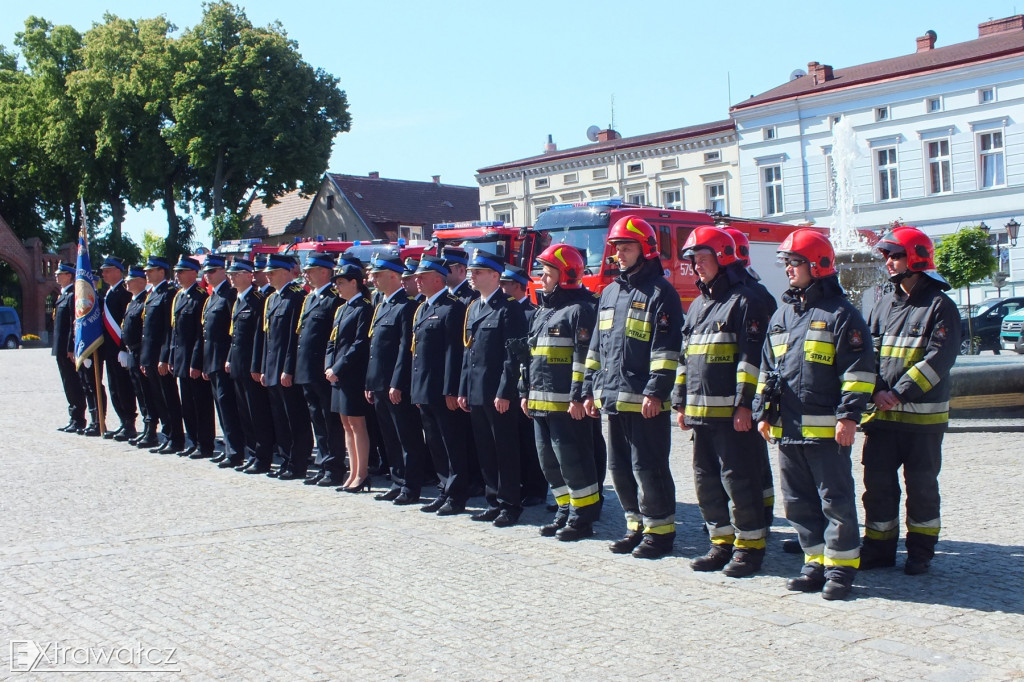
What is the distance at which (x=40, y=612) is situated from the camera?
6.13m

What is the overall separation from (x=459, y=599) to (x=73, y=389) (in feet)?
35.9

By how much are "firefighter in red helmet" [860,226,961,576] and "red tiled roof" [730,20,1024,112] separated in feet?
128

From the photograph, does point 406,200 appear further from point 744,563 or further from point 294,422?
point 744,563

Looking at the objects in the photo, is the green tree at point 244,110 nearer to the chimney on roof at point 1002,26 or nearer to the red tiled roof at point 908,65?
the red tiled roof at point 908,65

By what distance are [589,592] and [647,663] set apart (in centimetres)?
135

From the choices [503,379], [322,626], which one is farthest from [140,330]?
[322,626]

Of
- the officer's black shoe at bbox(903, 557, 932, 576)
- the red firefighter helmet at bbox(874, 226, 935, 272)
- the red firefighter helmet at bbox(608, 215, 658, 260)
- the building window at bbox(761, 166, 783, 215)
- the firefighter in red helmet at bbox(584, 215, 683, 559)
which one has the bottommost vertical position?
the officer's black shoe at bbox(903, 557, 932, 576)

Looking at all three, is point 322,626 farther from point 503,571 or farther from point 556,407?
point 556,407

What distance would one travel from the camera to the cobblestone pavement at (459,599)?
16.6ft

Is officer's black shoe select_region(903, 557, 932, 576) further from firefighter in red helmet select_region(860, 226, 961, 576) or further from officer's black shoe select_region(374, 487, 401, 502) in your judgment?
officer's black shoe select_region(374, 487, 401, 502)

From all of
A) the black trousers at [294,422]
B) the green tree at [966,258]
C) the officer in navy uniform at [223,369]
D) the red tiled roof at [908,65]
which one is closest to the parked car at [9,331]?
the red tiled roof at [908,65]

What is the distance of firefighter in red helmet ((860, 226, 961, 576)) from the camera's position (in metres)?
6.47

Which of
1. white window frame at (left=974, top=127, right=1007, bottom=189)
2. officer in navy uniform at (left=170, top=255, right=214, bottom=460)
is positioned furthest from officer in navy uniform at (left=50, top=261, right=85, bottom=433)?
white window frame at (left=974, top=127, right=1007, bottom=189)

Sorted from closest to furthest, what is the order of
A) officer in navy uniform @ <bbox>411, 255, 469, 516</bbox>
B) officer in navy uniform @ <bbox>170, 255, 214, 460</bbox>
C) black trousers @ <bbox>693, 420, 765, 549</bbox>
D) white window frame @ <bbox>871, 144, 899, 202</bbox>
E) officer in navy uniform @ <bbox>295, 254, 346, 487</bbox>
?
black trousers @ <bbox>693, 420, 765, 549</bbox> < officer in navy uniform @ <bbox>411, 255, 469, 516</bbox> < officer in navy uniform @ <bbox>295, 254, 346, 487</bbox> < officer in navy uniform @ <bbox>170, 255, 214, 460</bbox> < white window frame @ <bbox>871, 144, 899, 202</bbox>
